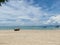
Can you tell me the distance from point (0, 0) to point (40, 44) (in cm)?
649

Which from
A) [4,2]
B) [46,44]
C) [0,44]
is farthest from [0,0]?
[46,44]

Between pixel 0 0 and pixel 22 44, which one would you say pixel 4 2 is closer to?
pixel 0 0

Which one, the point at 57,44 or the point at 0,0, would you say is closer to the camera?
the point at 0,0

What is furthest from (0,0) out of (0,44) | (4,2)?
(0,44)

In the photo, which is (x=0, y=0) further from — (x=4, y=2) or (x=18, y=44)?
(x=18, y=44)

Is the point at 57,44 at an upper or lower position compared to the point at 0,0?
lower

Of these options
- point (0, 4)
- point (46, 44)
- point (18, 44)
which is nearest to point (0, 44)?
point (18, 44)

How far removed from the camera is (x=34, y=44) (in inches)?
615

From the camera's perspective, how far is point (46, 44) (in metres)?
15.7

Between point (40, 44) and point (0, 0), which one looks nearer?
point (0, 0)

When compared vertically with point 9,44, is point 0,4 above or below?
above

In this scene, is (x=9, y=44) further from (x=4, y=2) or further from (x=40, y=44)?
(x=4, y=2)

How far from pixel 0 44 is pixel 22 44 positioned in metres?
1.78

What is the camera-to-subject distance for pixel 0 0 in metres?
10.5
